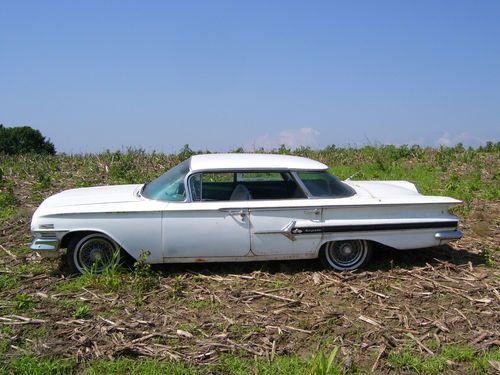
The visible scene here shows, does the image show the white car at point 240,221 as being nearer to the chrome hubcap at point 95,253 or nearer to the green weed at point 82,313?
the chrome hubcap at point 95,253

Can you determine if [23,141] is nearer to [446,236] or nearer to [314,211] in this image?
[314,211]

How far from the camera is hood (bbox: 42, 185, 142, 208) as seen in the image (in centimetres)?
552

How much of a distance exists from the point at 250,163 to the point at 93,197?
1828 millimetres

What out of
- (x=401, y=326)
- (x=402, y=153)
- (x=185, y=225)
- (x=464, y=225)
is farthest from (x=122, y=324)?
(x=402, y=153)

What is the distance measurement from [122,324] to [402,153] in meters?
9.63

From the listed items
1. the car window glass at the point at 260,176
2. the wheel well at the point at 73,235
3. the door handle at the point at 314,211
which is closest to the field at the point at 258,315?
the wheel well at the point at 73,235

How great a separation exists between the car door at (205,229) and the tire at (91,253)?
0.64 m

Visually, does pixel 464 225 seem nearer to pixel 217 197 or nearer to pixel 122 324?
pixel 217 197

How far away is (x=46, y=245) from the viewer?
530 cm

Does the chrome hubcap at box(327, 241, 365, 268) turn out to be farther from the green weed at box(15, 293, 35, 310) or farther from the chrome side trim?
the green weed at box(15, 293, 35, 310)

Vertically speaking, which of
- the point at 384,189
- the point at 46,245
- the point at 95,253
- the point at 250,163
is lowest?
the point at 95,253

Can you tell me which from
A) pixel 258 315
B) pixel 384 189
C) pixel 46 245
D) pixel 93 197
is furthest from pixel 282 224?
pixel 46 245

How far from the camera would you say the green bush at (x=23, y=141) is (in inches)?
722

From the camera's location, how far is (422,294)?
5.10m
